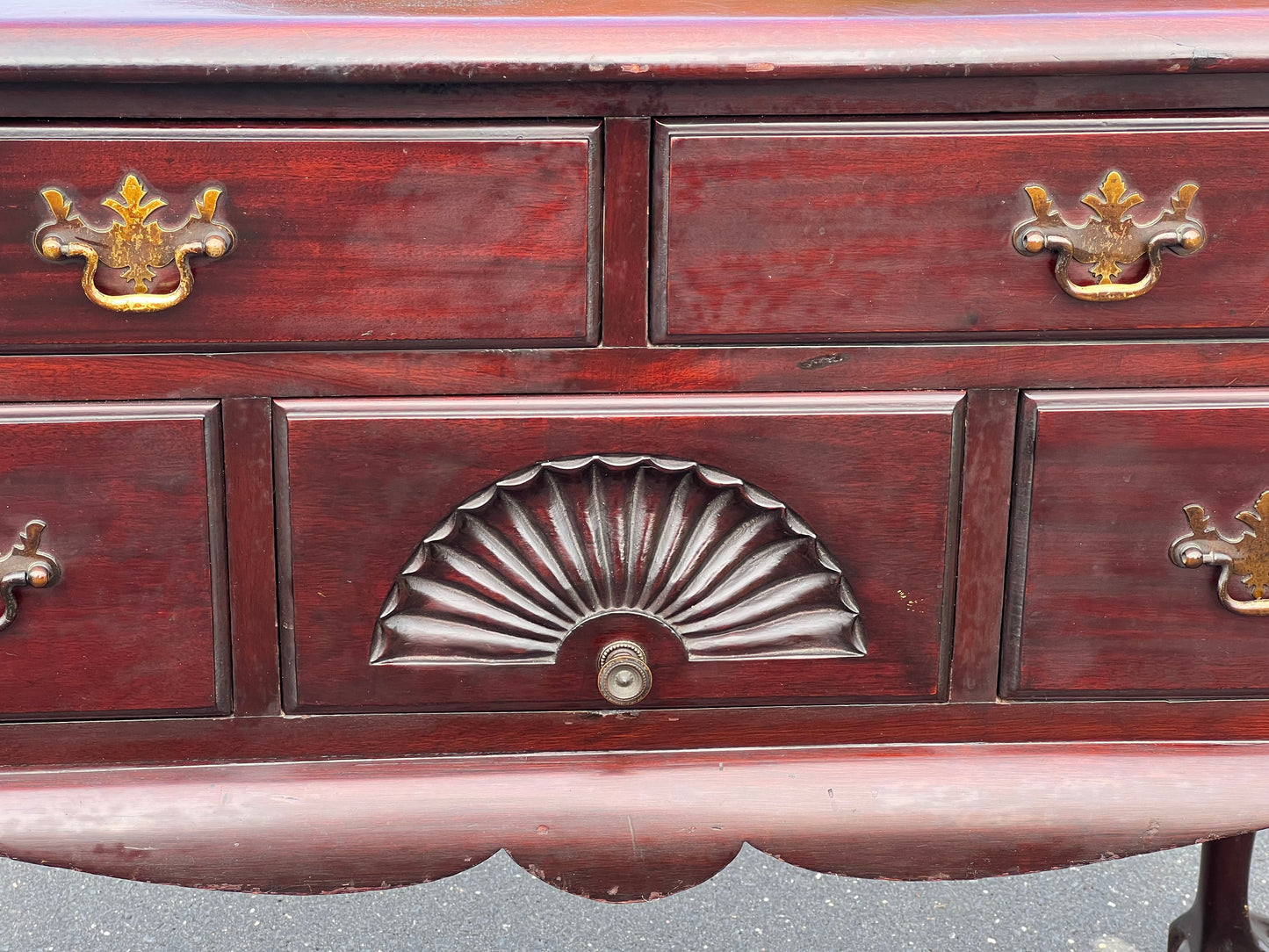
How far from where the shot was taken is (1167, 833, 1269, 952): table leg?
36.3 inches

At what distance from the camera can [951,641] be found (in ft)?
2.21

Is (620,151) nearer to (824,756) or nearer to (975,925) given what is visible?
(824,756)

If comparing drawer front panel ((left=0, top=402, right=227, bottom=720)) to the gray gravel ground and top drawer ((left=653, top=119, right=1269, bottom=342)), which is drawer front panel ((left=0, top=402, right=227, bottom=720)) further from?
the gray gravel ground

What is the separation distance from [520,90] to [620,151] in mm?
56

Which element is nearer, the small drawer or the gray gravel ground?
the small drawer

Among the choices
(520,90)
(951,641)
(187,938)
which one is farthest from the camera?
(187,938)

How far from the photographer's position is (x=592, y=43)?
1.83 ft

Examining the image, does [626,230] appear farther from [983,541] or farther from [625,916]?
[625,916]

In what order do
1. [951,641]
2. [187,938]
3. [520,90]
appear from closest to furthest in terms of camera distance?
[520,90] → [951,641] → [187,938]

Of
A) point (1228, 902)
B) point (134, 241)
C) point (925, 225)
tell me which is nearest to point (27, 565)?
point (134, 241)

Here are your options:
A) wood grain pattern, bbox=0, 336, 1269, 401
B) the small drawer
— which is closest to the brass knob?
the small drawer

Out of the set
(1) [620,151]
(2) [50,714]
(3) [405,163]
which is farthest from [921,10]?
(2) [50,714]

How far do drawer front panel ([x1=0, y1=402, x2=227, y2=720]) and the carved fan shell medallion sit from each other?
0.10 m

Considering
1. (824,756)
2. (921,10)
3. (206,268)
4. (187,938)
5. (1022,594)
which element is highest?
(921,10)
